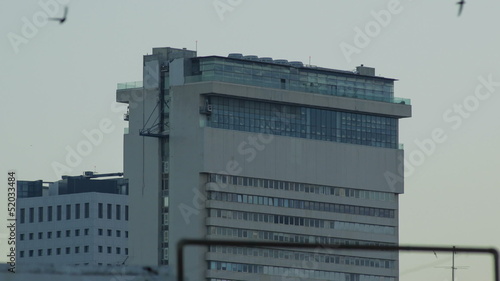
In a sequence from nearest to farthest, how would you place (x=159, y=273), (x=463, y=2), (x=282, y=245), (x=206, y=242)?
(x=206, y=242)
(x=282, y=245)
(x=463, y=2)
(x=159, y=273)

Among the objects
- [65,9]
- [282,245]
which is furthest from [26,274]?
[282,245]

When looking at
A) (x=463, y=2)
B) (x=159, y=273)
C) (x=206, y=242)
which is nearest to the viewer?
(x=206, y=242)

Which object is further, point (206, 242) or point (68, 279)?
point (68, 279)

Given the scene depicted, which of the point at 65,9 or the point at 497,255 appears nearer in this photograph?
the point at 497,255

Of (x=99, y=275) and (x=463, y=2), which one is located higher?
(x=463, y=2)

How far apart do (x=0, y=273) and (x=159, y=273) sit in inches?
564

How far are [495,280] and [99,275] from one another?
249ft

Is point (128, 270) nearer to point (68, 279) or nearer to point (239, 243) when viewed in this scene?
point (68, 279)

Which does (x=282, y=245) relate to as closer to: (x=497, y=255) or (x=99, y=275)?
(x=497, y=255)

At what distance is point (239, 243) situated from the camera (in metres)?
47.8

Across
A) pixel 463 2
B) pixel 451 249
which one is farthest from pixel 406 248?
pixel 463 2

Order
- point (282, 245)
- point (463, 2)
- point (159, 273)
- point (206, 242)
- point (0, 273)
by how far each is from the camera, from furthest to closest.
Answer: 1. point (0, 273)
2. point (159, 273)
3. point (463, 2)
4. point (282, 245)
5. point (206, 242)

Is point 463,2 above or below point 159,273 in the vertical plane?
above

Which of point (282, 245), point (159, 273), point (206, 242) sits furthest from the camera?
point (159, 273)
